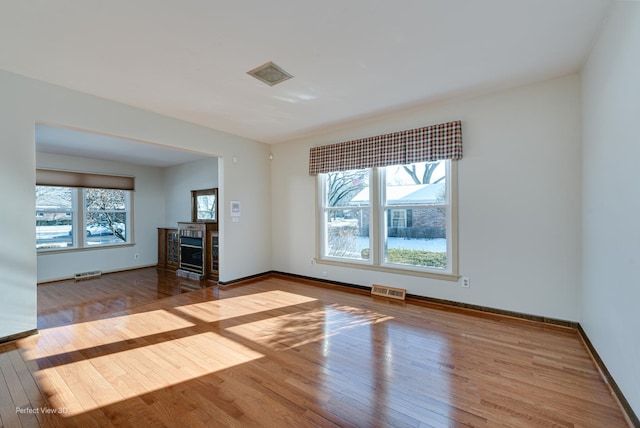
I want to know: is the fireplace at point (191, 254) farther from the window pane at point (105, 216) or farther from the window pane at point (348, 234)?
the window pane at point (348, 234)

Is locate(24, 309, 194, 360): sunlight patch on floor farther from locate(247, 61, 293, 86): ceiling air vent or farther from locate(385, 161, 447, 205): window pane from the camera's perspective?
locate(385, 161, 447, 205): window pane

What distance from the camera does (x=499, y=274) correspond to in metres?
3.18

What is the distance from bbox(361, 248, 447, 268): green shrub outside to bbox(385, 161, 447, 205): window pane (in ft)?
2.31

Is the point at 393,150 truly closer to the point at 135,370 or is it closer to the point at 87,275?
the point at 135,370

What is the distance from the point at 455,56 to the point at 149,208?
7.30 m

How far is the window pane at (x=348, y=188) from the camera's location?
4.37 m

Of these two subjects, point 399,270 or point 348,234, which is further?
point 348,234

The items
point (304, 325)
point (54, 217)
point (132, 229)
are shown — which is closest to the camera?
point (304, 325)

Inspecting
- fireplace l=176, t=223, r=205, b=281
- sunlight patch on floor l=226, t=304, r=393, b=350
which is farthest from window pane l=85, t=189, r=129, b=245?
sunlight patch on floor l=226, t=304, r=393, b=350

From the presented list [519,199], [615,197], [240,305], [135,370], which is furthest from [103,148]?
[615,197]

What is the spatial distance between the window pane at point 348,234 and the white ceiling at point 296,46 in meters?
1.84

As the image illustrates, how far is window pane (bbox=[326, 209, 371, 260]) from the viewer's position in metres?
4.37

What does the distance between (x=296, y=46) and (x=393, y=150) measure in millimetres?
2077

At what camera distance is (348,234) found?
15.0 ft
